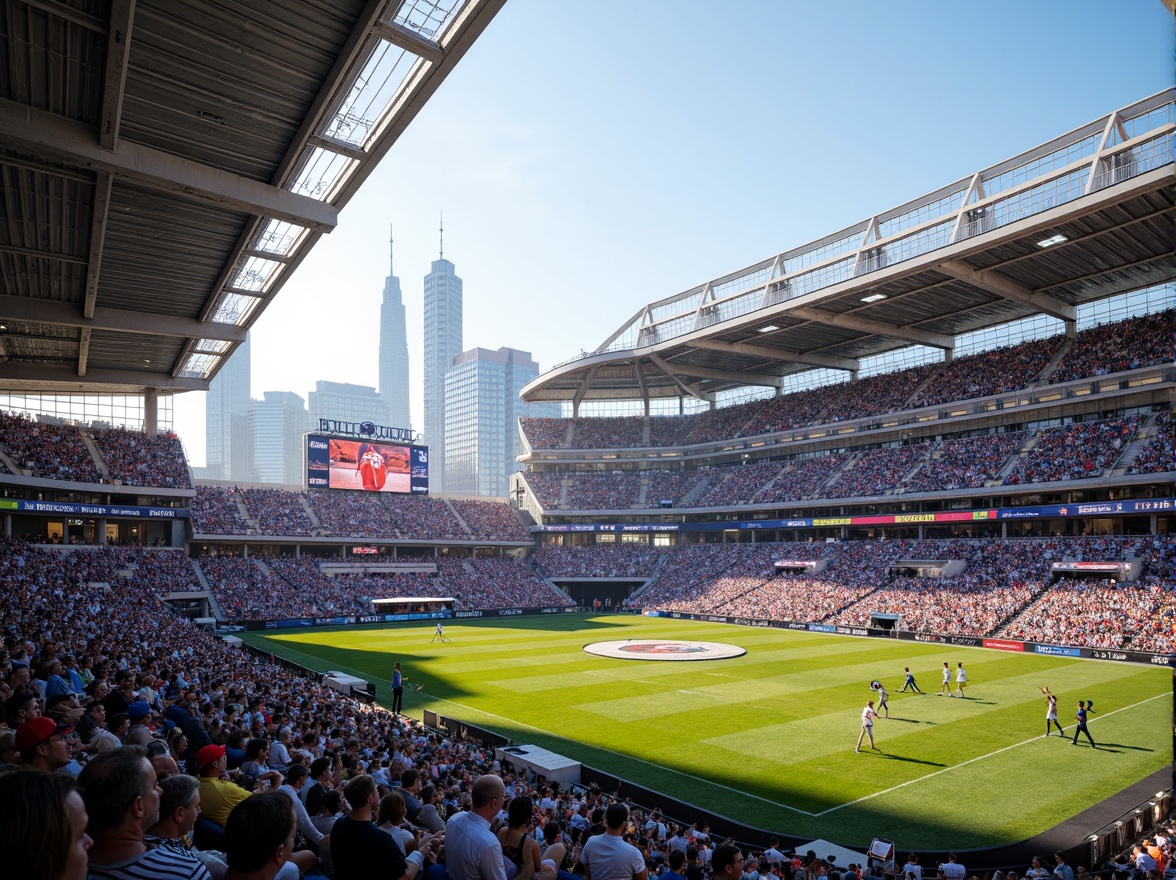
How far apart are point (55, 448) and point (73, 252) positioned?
34.5m

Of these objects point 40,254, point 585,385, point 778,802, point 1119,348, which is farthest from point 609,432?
point 778,802

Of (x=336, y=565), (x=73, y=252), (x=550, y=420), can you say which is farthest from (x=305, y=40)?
(x=550, y=420)

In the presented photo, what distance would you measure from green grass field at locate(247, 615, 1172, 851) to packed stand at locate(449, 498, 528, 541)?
3487cm

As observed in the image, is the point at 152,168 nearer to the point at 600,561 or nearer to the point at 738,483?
the point at 738,483

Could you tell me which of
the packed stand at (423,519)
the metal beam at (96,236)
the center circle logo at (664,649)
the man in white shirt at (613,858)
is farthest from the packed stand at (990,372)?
the man in white shirt at (613,858)

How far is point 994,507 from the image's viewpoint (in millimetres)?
54281

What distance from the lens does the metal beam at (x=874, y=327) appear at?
2210 inches

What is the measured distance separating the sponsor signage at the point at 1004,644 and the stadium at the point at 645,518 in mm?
190

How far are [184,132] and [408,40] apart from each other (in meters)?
7.89

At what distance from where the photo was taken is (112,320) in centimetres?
3475

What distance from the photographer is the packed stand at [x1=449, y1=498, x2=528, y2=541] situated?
8312 cm

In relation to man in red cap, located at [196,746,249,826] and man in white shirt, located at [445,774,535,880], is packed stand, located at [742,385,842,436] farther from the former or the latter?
man in white shirt, located at [445,774,535,880]

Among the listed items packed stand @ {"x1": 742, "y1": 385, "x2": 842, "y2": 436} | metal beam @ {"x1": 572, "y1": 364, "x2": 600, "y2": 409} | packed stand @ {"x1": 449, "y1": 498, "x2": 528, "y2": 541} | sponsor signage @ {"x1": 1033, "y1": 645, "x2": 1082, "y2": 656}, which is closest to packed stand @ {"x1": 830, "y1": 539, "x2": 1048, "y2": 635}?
sponsor signage @ {"x1": 1033, "y1": 645, "x2": 1082, "y2": 656}

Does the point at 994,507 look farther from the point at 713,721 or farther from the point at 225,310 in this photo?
the point at 225,310
